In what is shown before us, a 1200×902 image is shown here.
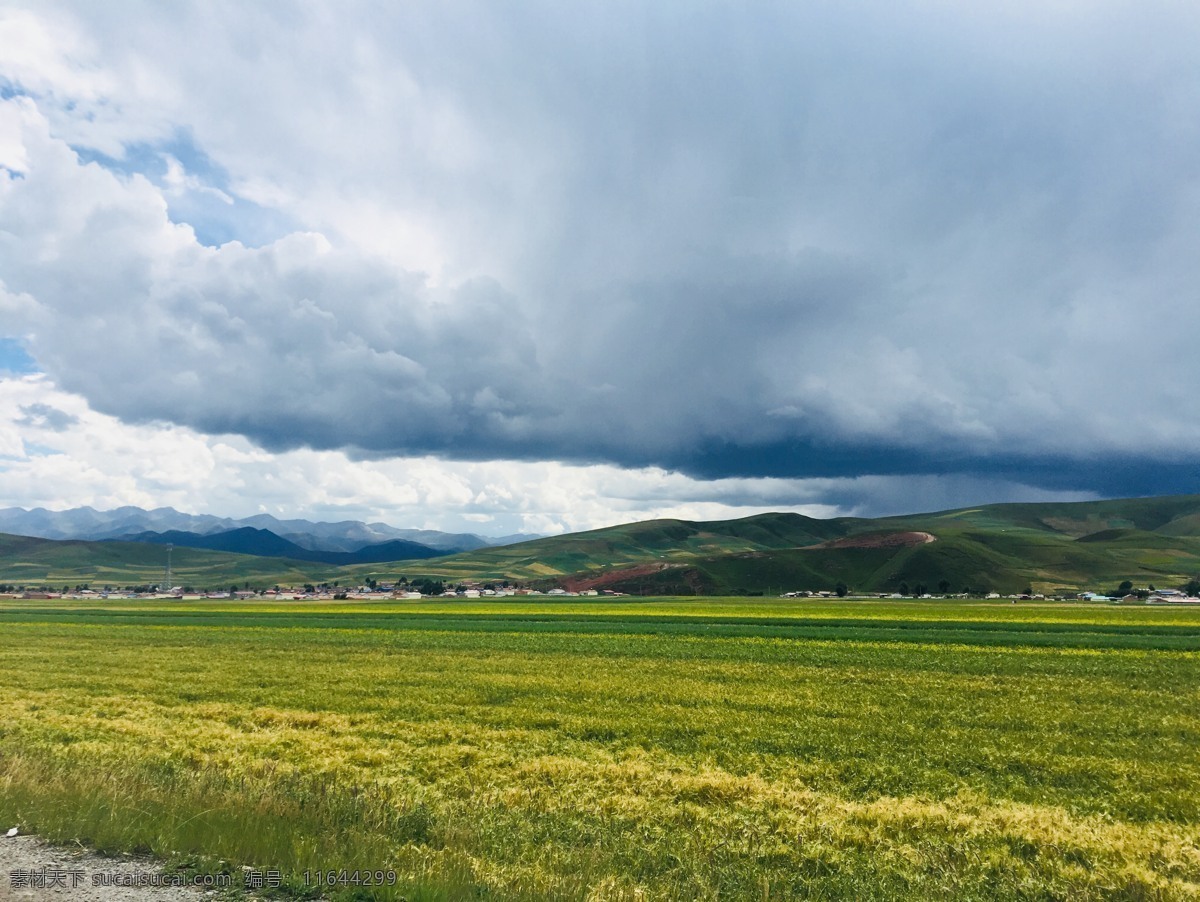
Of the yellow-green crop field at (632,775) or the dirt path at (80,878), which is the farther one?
the yellow-green crop field at (632,775)

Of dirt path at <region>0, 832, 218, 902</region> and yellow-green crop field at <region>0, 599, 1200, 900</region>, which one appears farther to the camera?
yellow-green crop field at <region>0, 599, 1200, 900</region>

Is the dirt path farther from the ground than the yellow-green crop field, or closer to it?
farther from the ground

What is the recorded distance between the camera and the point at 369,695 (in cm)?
2825

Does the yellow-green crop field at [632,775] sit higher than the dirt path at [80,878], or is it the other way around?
the dirt path at [80,878]

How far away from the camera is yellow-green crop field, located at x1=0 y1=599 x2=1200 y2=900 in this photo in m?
11.7

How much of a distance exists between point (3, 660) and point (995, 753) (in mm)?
55494

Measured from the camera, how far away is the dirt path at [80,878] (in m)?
9.55

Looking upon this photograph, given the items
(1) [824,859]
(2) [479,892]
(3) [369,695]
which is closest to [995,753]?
(1) [824,859]

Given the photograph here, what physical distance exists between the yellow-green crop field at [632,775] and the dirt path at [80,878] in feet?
1.61

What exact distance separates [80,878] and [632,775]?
11.6 meters

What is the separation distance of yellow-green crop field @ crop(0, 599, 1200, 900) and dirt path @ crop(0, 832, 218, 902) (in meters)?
0.49

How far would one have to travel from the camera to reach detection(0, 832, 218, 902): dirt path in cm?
955

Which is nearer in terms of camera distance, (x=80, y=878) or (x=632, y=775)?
(x=80, y=878)

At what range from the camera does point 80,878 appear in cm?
1009
